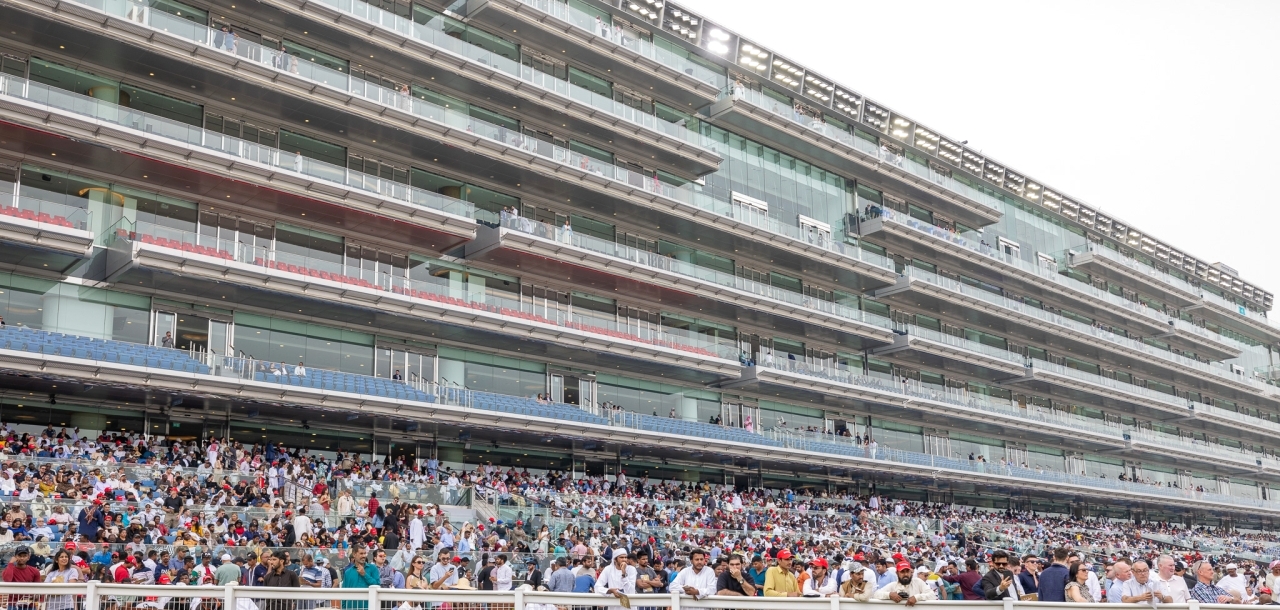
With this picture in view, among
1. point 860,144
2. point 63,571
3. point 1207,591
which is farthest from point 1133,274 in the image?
point 63,571

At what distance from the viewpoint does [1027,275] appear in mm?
67375

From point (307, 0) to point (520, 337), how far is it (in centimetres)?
1338

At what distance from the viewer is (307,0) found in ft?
116

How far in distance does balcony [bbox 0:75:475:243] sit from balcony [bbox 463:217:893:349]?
231 centimetres

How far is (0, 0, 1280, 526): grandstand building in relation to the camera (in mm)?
32094

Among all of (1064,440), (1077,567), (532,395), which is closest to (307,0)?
(532,395)

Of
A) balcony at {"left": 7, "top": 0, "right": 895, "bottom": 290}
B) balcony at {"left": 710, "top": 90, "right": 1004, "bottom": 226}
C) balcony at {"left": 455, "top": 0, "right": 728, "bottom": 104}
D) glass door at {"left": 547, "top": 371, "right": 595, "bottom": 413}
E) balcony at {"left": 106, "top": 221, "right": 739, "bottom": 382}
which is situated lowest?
glass door at {"left": 547, "top": 371, "right": 595, "bottom": 413}

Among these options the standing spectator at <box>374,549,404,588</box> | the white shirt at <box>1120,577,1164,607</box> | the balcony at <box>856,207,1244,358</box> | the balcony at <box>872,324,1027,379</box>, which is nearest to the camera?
the white shirt at <box>1120,577,1164,607</box>

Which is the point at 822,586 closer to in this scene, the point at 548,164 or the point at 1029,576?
the point at 1029,576

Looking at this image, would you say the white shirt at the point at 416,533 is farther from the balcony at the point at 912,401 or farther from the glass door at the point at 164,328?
the balcony at the point at 912,401

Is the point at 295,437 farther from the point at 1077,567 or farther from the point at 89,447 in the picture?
the point at 1077,567

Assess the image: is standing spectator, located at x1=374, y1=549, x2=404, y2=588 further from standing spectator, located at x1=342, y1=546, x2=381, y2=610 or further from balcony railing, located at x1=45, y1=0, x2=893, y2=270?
balcony railing, located at x1=45, y1=0, x2=893, y2=270

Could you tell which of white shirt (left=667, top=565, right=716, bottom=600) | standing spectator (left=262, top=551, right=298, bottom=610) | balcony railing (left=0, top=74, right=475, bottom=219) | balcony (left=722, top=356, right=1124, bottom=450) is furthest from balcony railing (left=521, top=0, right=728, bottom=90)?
white shirt (left=667, top=565, right=716, bottom=600)

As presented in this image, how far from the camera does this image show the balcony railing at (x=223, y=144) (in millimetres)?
29891
